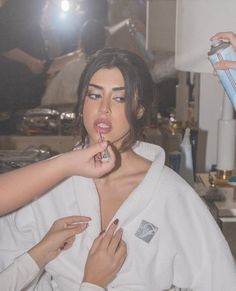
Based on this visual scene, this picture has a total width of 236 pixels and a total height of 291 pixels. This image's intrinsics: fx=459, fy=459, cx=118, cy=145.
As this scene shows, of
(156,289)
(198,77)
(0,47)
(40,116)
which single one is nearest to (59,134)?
(40,116)

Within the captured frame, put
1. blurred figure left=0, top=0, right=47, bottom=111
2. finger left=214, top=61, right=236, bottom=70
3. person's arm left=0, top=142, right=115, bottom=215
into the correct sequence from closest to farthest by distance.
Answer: person's arm left=0, top=142, right=115, bottom=215
finger left=214, top=61, right=236, bottom=70
blurred figure left=0, top=0, right=47, bottom=111

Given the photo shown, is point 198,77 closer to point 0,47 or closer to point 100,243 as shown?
point 0,47

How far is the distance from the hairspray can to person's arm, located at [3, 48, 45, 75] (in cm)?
84

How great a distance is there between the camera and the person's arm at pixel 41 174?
89cm

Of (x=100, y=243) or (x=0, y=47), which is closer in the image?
(x=100, y=243)

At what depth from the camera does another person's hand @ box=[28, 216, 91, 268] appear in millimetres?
1066

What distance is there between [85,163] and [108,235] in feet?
0.76

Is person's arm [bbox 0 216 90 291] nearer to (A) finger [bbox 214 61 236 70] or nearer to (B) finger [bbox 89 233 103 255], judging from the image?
(B) finger [bbox 89 233 103 255]

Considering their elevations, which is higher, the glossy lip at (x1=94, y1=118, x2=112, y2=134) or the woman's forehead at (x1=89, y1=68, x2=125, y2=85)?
the woman's forehead at (x1=89, y1=68, x2=125, y2=85)

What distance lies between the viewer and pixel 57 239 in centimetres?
106

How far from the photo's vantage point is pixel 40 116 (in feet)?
5.76

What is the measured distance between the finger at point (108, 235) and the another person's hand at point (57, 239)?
6cm

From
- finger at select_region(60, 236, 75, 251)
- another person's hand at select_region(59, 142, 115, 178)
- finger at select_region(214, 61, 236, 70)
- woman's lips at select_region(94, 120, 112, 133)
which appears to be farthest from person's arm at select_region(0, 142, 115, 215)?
finger at select_region(214, 61, 236, 70)

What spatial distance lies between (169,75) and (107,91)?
73 cm
